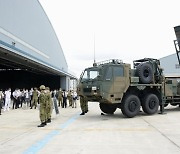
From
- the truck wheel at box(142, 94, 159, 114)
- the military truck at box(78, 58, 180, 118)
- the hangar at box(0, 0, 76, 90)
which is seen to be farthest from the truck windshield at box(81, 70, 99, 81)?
the hangar at box(0, 0, 76, 90)

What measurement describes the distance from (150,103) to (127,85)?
1.81 metres

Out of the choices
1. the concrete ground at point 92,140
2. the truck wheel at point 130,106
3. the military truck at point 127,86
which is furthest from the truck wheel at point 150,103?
the concrete ground at point 92,140

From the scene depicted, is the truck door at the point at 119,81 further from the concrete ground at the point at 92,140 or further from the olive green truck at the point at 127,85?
the concrete ground at the point at 92,140

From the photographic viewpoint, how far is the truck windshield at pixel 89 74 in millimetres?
13098

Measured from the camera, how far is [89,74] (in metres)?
13.5

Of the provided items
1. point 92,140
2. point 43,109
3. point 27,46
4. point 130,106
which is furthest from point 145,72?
point 27,46

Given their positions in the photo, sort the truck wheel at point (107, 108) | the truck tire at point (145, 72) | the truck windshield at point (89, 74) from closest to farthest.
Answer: the truck windshield at point (89, 74) → the truck tire at point (145, 72) → the truck wheel at point (107, 108)

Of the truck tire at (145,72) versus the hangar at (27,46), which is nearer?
the truck tire at (145,72)

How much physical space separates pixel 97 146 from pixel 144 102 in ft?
24.3

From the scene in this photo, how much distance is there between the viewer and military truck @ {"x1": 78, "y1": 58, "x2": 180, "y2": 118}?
12820 millimetres

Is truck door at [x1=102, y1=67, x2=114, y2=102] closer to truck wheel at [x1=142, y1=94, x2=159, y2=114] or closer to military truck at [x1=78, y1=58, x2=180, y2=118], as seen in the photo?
military truck at [x1=78, y1=58, x2=180, y2=118]

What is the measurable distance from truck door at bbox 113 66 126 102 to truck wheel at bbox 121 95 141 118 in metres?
0.40

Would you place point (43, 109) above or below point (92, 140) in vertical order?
above

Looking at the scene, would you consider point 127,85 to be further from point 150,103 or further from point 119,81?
point 150,103
